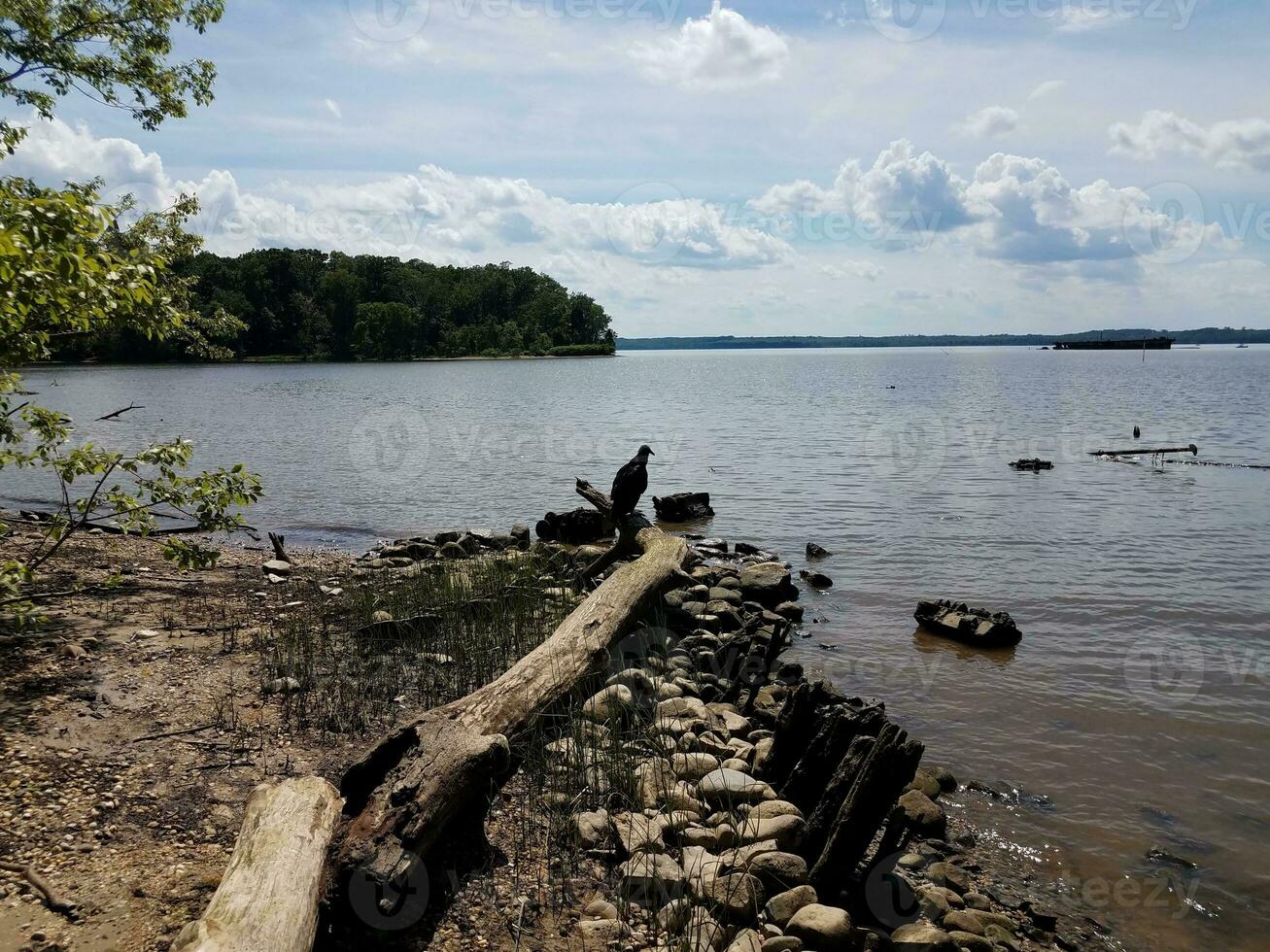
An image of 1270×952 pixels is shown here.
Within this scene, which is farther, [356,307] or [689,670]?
[356,307]

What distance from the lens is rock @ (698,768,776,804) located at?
6648 millimetres

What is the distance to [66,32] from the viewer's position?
11102mm

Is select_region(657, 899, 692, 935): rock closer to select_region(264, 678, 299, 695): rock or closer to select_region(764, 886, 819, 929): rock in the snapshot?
select_region(764, 886, 819, 929): rock

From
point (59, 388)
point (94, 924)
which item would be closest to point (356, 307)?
point (59, 388)

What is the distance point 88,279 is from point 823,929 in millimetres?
6515

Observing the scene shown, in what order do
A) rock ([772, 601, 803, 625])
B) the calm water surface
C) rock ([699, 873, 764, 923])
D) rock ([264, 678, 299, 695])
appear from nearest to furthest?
1. rock ([699, 873, 764, 923])
2. the calm water surface
3. rock ([264, 678, 299, 695])
4. rock ([772, 601, 803, 625])

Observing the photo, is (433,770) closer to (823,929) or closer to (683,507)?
(823,929)

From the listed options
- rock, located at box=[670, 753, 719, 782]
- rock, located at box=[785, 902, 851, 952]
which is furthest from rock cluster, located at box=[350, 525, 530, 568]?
rock, located at box=[785, 902, 851, 952]

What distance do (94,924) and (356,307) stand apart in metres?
142

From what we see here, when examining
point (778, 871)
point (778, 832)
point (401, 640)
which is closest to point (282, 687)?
point (401, 640)

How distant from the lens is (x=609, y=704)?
25.7ft

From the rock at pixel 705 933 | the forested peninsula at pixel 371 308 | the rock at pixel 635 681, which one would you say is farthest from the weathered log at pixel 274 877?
the forested peninsula at pixel 371 308

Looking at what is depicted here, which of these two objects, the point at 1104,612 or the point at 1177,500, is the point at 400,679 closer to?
the point at 1104,612

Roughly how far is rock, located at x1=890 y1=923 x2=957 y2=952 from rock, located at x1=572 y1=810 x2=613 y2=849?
2046 mm
